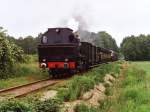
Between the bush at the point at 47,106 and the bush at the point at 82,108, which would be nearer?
the bush at the point at 47,106

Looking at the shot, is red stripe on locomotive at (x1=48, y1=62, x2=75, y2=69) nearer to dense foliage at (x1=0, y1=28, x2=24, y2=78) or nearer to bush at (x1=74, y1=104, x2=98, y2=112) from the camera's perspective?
dense foliage at (x1=0, y1=28, x2=24, y2=78)

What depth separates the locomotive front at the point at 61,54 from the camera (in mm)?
28016

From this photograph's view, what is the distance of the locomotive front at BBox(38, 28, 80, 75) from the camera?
91.9 ft

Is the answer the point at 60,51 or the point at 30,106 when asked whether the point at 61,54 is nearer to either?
the point at 60,51

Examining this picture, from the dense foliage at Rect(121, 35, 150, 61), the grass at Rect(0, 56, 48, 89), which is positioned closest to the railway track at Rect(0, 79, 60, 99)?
the grass at Rect(0, 56, 48, 89)

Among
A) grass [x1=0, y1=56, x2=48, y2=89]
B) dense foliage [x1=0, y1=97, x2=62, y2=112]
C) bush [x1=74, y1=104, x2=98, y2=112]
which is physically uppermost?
grass [x1=0, y1=56, x2=48, y2=89]

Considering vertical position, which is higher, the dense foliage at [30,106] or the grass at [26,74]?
the grass at [26,74]

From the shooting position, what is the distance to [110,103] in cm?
1734

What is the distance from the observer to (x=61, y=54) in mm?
28250

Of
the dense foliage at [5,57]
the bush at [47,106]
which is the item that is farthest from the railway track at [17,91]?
the dense foliage at [5,57]

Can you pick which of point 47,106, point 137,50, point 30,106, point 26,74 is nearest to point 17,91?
point 47,106

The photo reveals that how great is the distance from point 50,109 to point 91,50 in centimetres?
2287

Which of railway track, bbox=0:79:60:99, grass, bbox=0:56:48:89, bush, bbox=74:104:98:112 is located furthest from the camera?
grass, bbox=0:56:48:89

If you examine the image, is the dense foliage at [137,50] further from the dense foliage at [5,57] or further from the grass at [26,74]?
the dense foliage at [5,57]
